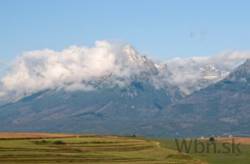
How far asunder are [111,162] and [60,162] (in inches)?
490

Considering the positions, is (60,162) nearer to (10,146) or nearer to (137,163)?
(137,163)

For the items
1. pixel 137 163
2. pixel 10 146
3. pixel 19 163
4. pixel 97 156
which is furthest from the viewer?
pixel 10 146

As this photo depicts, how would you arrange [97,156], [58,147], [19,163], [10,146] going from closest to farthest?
[19,163] < [97,156] < [10,146] < [58,147]

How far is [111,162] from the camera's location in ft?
506

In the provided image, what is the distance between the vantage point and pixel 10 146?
584 feet

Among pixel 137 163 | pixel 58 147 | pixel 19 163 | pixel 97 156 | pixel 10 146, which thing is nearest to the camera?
pixel 19 163

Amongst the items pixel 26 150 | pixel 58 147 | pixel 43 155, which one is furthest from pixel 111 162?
pixel 58 147

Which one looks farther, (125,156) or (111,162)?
(125,156)

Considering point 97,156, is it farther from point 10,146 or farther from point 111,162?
point 10,146

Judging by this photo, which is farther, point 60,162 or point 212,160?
point 212,160

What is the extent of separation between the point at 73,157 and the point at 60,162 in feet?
37.0

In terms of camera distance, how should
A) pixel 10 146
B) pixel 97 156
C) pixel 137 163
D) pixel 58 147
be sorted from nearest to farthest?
pixel 137 163 → pixel 97 156 → pixel 10 146 → pixel 58 147

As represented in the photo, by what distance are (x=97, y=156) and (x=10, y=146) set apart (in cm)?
2483

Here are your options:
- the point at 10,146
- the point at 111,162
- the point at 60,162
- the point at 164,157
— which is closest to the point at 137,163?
the point at 111,162
